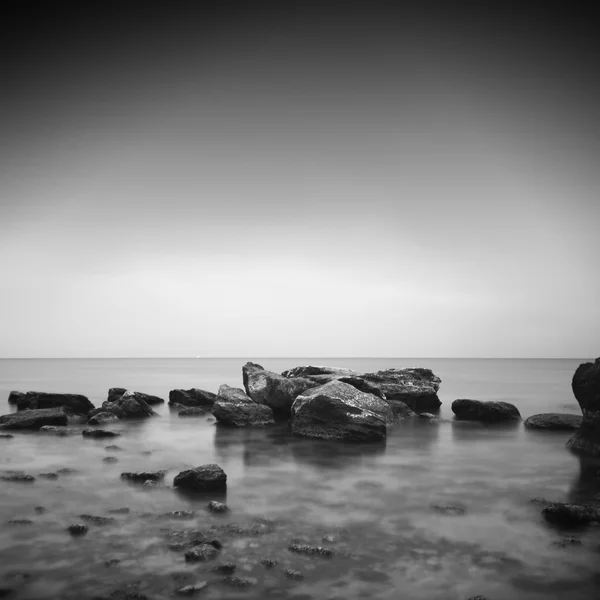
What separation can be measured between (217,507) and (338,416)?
9132 mm

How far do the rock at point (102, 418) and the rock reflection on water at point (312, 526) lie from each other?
20.0 feet

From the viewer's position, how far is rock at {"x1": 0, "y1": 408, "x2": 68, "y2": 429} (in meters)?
18.8

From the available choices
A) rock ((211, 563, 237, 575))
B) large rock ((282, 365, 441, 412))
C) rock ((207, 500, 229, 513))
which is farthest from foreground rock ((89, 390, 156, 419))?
rock ((211, 563, 237, 575))

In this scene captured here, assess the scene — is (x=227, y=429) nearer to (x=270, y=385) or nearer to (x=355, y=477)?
(x=270, y=385)

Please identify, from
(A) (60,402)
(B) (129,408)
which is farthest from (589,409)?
(A) (60,402)

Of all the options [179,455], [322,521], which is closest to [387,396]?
[179,455]

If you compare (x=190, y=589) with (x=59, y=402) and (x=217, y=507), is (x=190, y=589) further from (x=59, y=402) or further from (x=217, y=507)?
(x=59, y=402)

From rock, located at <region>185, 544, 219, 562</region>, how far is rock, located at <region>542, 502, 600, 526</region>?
6.25m

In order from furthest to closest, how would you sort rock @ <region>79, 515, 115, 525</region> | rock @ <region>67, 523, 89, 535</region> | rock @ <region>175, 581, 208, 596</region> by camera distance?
rock @ <region>79, 515, 115, 525</region> < rock @ <region>67, 523, 89, 535</region> < rock @ <region>175, 581, 208, 596</region>

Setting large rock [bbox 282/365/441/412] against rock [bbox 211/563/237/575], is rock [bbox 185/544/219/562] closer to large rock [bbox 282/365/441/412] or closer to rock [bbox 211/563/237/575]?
rock [bbox 211/563/237/575]

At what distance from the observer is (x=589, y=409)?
1508cm

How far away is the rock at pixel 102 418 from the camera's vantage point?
21.1 meters

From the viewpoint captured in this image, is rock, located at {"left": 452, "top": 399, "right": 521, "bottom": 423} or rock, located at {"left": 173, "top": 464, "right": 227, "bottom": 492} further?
rock, located at {"left": 452, "top": 399, "right": 521, "bottom": 423}

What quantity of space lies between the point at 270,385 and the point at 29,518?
15.1m
